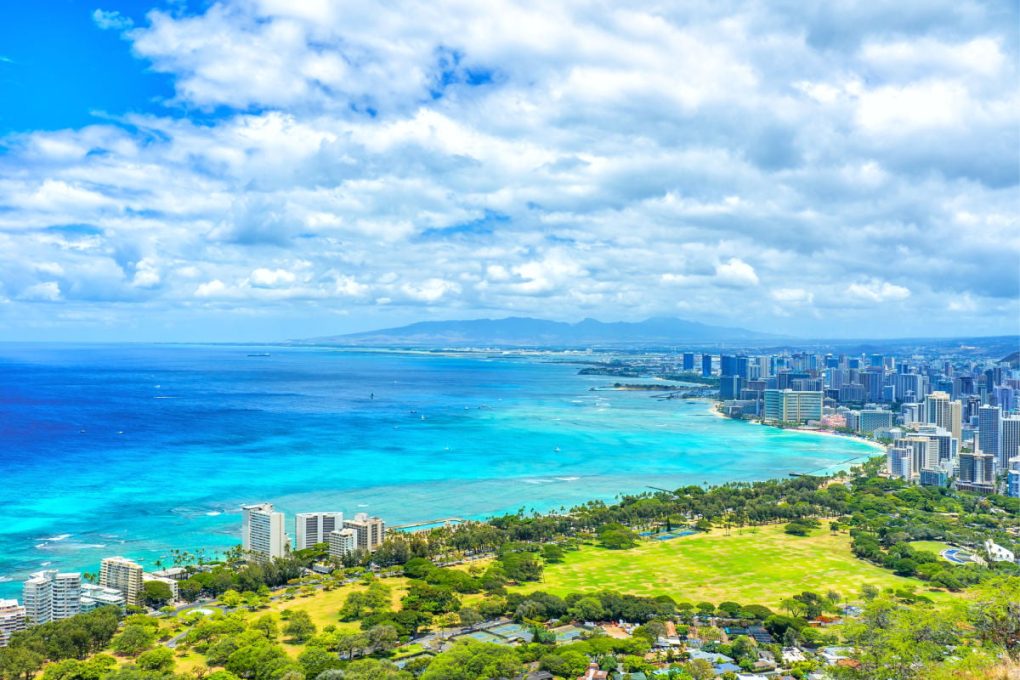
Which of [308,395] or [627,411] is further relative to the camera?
[308,395]

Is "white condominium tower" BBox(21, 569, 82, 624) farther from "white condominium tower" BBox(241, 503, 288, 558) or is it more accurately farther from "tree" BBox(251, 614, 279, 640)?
"white condominium tower" BBox(241, 503, 288, 558)

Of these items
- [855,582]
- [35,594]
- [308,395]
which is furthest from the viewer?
[308,395]

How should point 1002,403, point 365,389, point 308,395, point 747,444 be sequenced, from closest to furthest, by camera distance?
point 747,444
point 1002,403
point 308,395
point 365,389

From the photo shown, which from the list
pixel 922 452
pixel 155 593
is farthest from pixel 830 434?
pixel 155 593

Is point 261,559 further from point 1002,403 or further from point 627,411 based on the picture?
point 1002,403

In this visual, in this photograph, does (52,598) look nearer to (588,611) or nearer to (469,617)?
(469,617)

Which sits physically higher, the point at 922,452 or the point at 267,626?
the point at 922,452

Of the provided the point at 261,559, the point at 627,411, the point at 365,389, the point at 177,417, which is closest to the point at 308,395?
the point at 365,389
